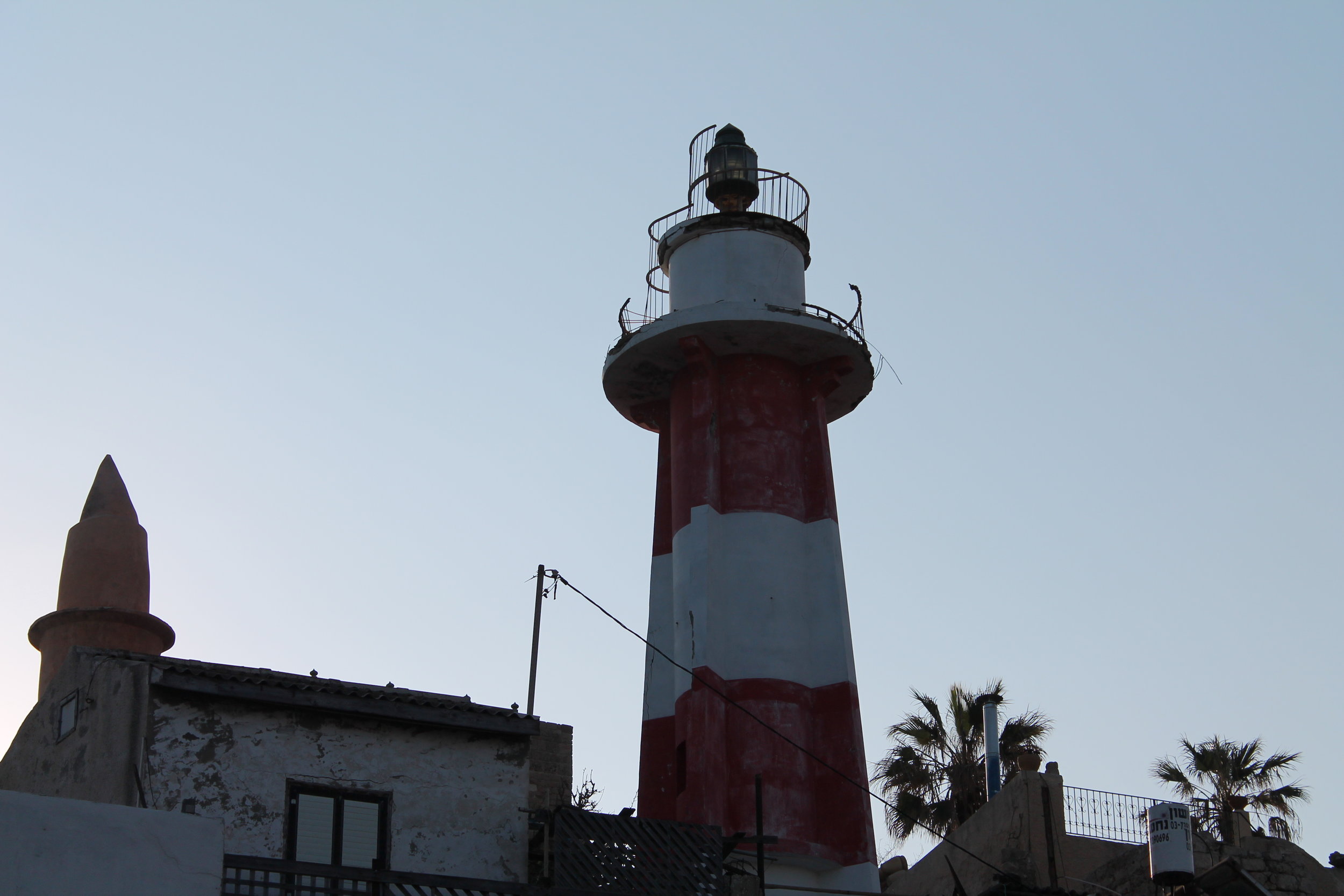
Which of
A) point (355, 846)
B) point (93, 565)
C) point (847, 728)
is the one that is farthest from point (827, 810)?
point (93, 565)

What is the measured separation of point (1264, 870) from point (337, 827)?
612 inches

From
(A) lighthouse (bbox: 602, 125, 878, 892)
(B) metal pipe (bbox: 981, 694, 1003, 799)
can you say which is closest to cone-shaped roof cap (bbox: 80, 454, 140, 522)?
(A) lighthouse (bbox: 602, 125, 878, 892)

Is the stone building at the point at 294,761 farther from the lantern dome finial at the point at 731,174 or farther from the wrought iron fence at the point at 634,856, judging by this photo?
the lantern dome finial at the point at 731,174

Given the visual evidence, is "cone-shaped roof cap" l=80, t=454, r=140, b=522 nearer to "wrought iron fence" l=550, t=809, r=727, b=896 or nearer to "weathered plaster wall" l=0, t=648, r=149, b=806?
"weathered plaster wall" l=0, t=648, r=149, b=806

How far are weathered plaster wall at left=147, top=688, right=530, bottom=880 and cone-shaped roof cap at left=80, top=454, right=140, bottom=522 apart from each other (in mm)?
11890

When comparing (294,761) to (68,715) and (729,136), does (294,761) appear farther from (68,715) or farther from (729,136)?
(729,136)

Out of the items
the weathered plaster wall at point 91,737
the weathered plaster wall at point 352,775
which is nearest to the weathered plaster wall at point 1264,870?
the weathered plaster wall at point 352,775

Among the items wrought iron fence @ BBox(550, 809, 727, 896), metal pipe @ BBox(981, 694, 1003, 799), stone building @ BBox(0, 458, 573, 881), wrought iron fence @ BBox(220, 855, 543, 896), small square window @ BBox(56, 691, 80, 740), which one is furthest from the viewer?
metal pipe @ BBox(981, 694, 1003, 799)

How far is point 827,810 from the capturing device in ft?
97.1

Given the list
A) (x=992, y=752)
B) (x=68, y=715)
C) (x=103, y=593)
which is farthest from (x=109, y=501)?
(x=992, y=752)

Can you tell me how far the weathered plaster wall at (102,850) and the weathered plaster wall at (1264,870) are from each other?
645 inches

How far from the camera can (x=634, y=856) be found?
23.3 m

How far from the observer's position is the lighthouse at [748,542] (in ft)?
96.5

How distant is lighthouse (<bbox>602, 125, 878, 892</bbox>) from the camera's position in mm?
29422
